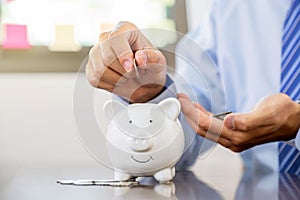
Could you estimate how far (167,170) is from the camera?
2.43ft

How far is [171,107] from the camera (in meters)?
0.72

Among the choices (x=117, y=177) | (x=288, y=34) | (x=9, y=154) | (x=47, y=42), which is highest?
(x=288, y=34)

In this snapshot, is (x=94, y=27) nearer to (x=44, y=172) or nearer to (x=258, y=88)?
(x=258, y=88)

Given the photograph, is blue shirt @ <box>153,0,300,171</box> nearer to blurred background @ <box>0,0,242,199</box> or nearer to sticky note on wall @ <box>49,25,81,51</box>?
blurred background @ <box>0,0,242,199</box>

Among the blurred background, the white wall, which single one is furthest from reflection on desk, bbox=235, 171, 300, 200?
the white wall

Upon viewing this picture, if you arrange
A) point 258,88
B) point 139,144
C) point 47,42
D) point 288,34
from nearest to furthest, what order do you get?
point 139,144
point 288,34
point 258,88
point 47,42

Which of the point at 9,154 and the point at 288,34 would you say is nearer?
the point at 288,34

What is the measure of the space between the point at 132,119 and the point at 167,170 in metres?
0.10

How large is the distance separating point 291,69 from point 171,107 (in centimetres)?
46

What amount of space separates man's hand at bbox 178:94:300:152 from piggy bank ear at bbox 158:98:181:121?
0.05m

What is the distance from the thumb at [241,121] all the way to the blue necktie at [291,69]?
0.30 metres

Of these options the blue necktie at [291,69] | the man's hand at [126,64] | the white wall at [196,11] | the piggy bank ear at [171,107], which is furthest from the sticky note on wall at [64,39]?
the piggy bank ear at [171,107]

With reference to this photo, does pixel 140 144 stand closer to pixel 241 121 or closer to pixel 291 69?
pixel 241 121

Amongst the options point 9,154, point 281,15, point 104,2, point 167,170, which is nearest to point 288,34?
point 281,15
